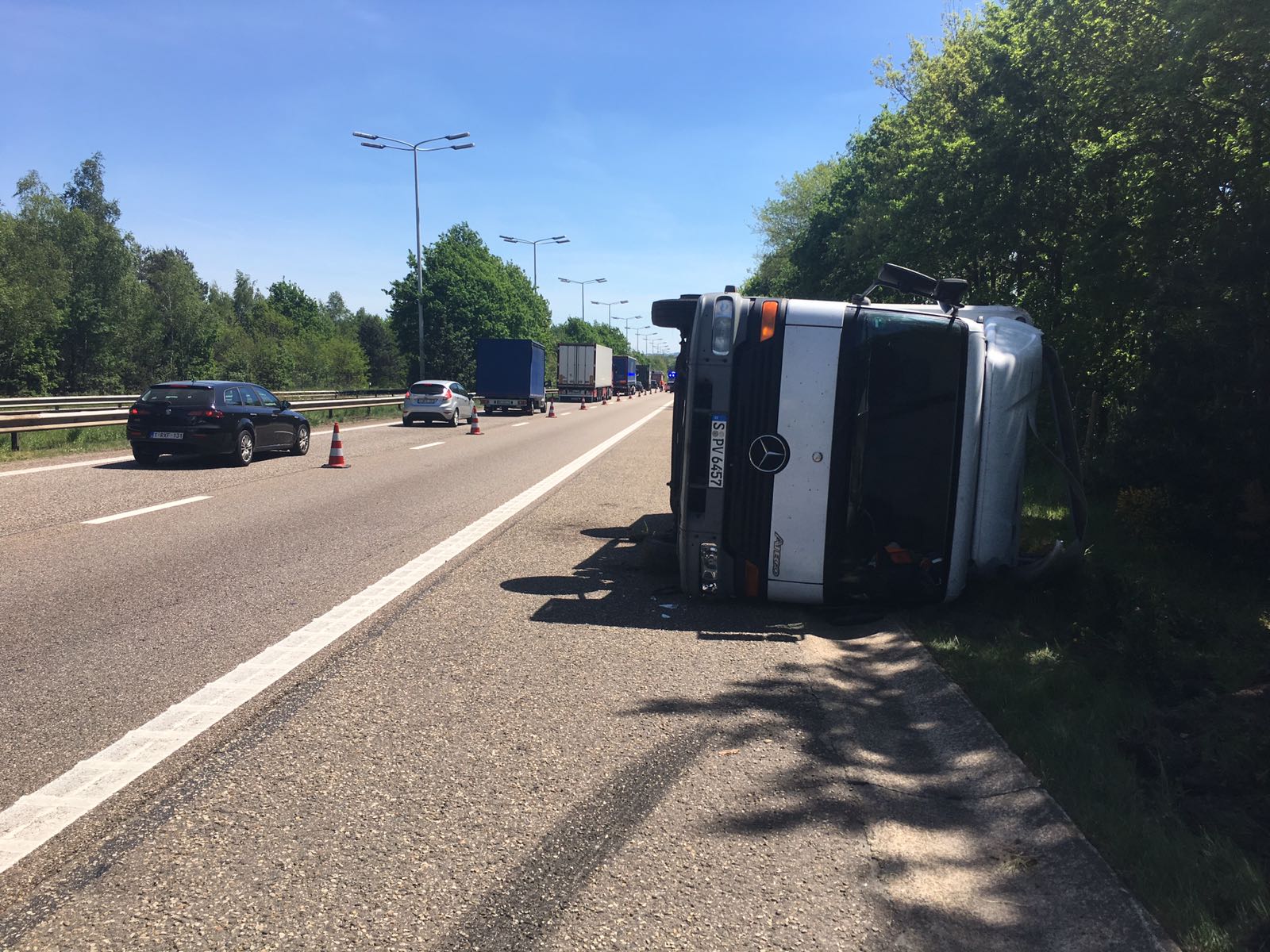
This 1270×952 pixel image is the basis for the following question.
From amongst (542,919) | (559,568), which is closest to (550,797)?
(542,919)

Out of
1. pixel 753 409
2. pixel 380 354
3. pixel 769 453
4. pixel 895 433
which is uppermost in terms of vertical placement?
pixel 753 409

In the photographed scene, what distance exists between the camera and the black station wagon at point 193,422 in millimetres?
16234

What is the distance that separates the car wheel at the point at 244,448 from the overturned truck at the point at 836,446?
40.9 feet

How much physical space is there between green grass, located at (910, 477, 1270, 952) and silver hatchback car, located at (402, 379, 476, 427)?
2631 centimetres

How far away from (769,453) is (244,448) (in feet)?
43.2

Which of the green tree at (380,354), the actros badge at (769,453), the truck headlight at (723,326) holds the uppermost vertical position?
the truck headlight at (723,326)

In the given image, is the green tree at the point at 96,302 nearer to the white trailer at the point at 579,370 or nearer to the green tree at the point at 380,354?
the white trailer at the point at 579,370

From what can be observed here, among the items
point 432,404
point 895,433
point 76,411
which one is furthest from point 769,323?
point 432,404

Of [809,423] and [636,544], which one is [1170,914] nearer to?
[809,423]

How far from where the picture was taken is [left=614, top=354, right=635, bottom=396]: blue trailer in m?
87.6

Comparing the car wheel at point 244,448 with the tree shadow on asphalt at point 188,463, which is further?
the car wheel at point 244,448

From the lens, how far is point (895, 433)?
21.0 ft

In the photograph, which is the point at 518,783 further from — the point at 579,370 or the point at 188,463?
the point at 579,370

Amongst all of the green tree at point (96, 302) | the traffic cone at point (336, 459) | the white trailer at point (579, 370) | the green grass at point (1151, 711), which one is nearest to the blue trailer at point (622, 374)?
the white trailer at point (579, 370)
